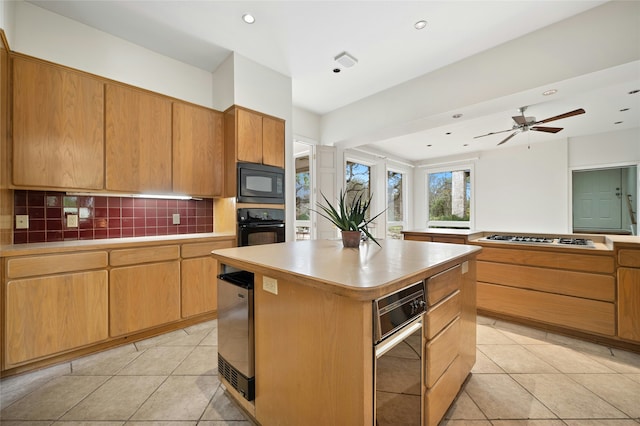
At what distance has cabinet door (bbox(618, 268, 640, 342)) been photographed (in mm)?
2125

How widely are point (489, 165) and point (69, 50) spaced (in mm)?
7690

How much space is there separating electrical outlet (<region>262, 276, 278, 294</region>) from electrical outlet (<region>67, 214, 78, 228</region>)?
236 cm

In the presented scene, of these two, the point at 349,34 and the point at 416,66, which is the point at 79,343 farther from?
the point at 416,66

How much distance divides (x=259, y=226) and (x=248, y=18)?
2110mm

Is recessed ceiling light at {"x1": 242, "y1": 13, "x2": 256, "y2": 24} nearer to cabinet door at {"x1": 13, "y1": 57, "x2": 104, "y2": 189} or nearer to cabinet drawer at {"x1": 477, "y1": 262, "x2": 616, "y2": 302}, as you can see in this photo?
cabinet door at {"x1": 13, "y1": 57, "x2": 104, "y2": 189}

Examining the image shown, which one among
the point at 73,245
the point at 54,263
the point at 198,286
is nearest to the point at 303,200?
the point at 198,286

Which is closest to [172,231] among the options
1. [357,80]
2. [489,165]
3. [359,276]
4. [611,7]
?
[359,276]

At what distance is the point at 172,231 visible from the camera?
3.10 metres

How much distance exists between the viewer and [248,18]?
2.43 m

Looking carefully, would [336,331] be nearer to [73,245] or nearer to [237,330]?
[237,330]

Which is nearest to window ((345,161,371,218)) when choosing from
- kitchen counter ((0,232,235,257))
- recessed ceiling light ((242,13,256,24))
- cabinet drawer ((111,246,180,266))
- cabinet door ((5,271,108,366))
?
recessed ceiling light ((242,13,256,24))

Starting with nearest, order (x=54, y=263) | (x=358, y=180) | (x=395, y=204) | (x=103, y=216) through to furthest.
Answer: (x=54, y=263), (x=103, y=216), (x=358, y=180), (x=395, y=204)

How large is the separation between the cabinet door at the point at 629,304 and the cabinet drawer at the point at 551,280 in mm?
56

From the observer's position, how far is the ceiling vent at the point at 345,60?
2.98 m
